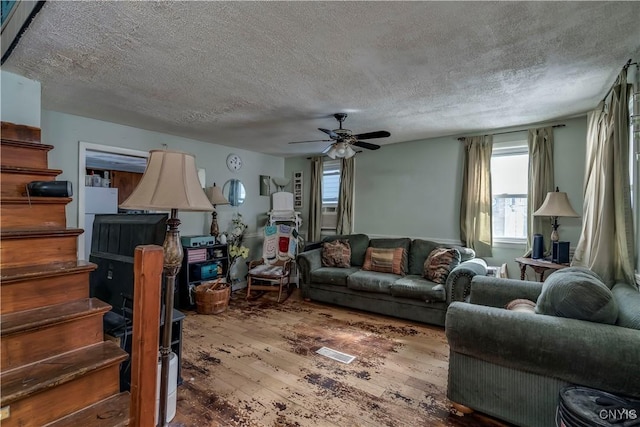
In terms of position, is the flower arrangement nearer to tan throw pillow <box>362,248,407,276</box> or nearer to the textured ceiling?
tan throw pillow <box>362,248,407,276</box>

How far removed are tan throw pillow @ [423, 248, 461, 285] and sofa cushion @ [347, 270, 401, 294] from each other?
420 millimetres

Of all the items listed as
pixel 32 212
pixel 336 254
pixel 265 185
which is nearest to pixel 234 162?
pixel 265 185

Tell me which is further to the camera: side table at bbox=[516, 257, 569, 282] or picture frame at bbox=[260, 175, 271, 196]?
picture frame at bbox=[260, 175, 271, 196]

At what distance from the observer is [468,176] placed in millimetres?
4039

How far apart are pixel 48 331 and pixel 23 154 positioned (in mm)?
1276

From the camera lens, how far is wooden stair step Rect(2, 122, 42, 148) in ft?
7.06

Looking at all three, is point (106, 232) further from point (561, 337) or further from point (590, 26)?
point (590, 26)

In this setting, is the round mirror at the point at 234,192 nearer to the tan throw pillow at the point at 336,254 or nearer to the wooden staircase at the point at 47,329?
the tan throw pillow at the point at 336,254

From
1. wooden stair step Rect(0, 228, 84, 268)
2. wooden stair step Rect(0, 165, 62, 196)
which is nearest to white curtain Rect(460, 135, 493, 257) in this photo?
wooden stair step Rect(0, 228, 84, 268)

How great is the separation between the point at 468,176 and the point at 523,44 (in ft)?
7.73

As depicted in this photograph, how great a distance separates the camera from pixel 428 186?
443cm

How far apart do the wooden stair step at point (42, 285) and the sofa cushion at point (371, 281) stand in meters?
2.88

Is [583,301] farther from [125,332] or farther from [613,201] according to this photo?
[125,332]

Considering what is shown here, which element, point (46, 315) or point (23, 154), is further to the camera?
point (23, 154)
